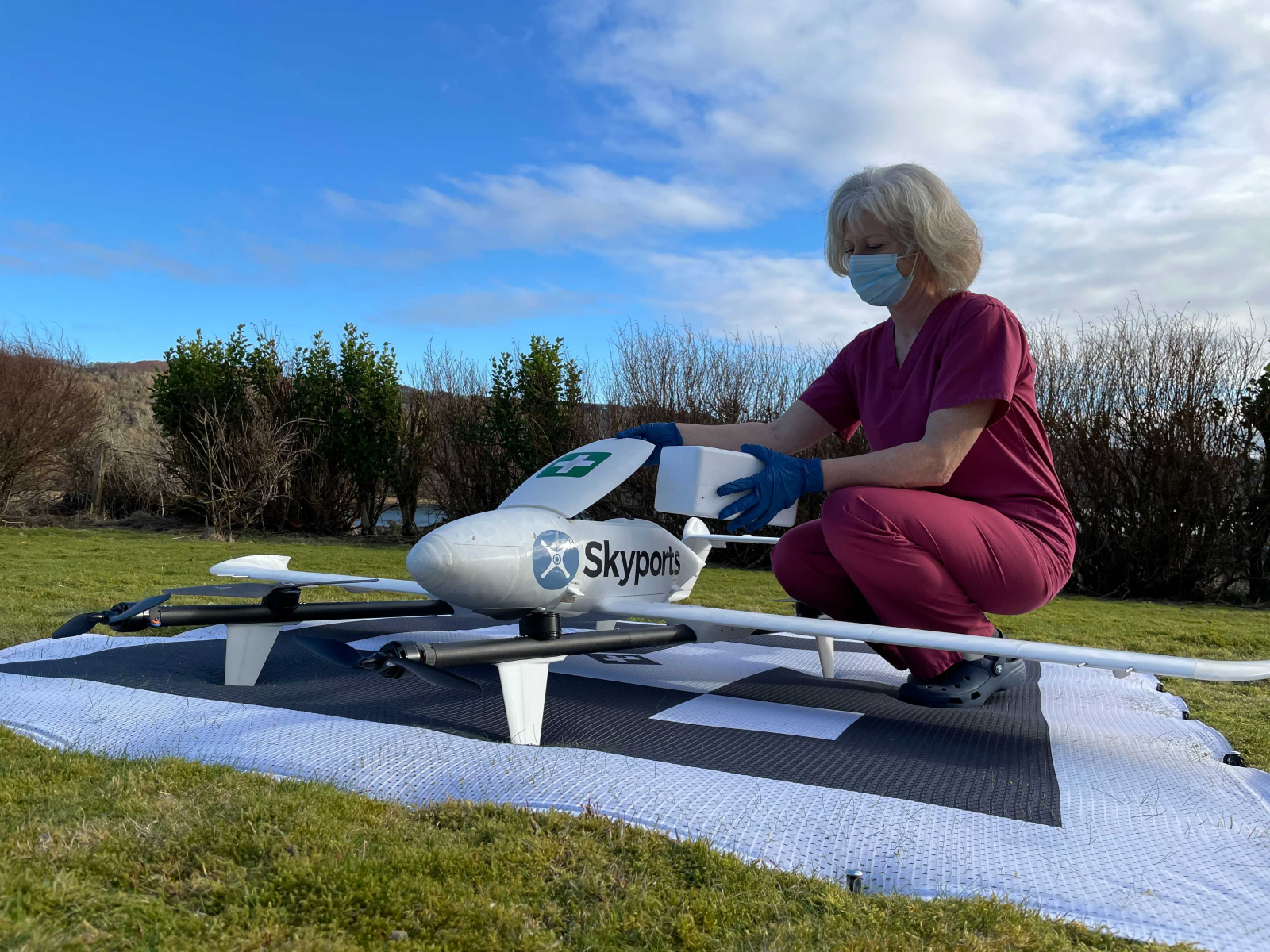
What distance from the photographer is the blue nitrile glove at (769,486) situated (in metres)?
2.87

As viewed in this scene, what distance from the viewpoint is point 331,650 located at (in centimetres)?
261

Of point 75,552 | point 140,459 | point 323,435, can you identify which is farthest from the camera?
point 140,459

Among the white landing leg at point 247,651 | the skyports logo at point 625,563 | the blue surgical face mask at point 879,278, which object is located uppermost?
the blue surgical face mask at point 879,278

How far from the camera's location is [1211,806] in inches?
86.0

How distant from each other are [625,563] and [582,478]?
0.38 meters

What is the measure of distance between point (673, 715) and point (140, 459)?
585 inches

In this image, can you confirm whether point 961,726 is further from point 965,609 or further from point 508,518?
point 508,518

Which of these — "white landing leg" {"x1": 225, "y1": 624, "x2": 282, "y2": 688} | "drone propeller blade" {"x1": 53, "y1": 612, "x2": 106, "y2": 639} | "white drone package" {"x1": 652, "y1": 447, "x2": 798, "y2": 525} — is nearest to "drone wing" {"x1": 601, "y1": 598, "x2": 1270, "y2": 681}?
"white drone package" {"x1": 652, "y1": 447, "x2": 798, "y2": 525}

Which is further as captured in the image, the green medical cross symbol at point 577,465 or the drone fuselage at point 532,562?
the green medical cross symbol at point 577,465

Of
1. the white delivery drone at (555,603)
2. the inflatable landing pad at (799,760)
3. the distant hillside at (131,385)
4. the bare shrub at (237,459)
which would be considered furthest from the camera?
the distant hillside at (131,385)

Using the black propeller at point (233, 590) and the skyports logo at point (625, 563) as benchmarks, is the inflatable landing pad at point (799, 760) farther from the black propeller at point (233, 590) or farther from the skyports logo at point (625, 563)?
the skyports logo at point (625, 563)

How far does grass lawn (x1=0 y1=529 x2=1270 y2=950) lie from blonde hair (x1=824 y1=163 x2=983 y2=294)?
2070mm

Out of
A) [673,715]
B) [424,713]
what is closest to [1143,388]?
[673,715]

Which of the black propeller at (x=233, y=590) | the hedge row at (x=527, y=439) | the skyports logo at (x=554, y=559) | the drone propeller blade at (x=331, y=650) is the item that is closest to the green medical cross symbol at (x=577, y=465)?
the skyports logo at (x=554, y=559)
